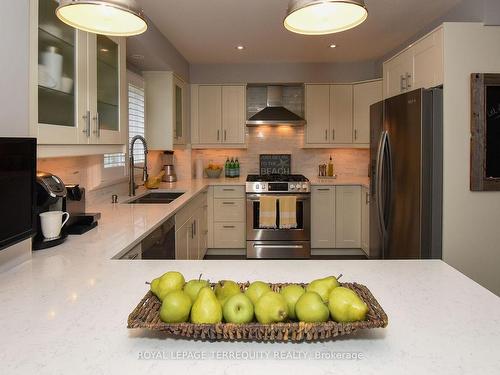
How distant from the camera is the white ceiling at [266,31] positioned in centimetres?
329

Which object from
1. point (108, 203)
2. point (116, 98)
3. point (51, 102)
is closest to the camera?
point (51, 102)

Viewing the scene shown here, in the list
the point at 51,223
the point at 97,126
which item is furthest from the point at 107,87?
the point at 51,223

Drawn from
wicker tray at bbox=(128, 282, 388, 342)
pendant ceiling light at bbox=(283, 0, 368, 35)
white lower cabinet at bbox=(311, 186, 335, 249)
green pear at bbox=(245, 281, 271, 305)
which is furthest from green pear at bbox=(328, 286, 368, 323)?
white lower cabinet at bbox=(311, 186, 335, 249)

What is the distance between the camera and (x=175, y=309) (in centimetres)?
91

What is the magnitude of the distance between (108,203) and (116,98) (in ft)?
3.43

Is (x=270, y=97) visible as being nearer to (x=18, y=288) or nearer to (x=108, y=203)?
(x=108, y=203)

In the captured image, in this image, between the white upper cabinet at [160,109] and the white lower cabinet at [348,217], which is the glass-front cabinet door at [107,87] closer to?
the white upper cabinet at [160,109]

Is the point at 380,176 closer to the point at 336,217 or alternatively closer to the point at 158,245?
the point at 336,217

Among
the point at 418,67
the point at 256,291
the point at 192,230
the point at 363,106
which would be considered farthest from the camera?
the point at 363,106

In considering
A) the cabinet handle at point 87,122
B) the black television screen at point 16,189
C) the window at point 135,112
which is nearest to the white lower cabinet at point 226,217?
the window at point 135,112

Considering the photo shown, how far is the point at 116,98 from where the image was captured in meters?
2.61

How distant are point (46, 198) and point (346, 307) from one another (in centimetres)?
155

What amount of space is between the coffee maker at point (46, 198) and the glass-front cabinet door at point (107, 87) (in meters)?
0.38

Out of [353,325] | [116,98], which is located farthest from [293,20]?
[116,98]
